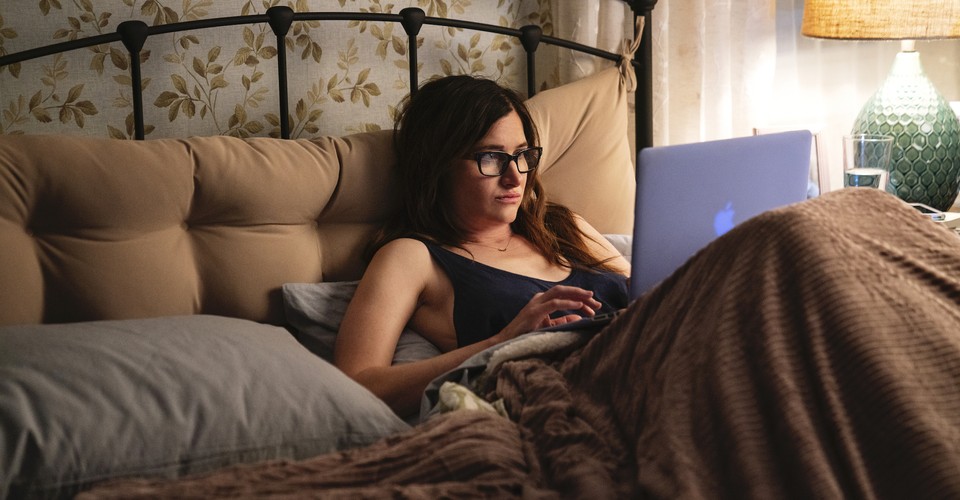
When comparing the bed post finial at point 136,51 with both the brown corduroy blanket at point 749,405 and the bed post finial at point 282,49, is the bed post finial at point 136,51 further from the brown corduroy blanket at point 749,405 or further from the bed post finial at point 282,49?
the brown corduroy blanket at point 749,405

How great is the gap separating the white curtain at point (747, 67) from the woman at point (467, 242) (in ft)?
2.12

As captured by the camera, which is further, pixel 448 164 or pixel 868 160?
pixel 868 160

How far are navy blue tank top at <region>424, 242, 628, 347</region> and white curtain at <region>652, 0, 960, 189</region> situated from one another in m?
0.82

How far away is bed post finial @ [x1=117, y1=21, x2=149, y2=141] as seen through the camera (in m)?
1.88

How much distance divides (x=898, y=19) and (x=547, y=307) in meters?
1.20

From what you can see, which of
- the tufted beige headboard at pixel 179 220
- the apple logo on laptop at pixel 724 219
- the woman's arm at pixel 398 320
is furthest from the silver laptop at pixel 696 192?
the tufted beige headboard at pixel 179 220

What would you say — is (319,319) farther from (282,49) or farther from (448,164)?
(282,49)

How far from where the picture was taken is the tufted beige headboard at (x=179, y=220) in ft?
5.08

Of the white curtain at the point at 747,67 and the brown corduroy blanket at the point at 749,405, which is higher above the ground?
the white curtain at the point at 747,67

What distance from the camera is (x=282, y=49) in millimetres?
2037

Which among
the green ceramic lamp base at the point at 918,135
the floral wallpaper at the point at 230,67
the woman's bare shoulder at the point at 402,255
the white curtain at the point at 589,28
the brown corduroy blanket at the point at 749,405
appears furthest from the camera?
the white curtain at the point at 589,28

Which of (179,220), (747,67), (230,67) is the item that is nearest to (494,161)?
(179,220)

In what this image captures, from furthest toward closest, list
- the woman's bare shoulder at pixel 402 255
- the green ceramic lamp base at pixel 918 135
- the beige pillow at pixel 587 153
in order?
the green ceramic lamp base at pixel 918 135 → the beige pillow at pixel 587 153 → the woman's bare shoulder at pixel 402 255

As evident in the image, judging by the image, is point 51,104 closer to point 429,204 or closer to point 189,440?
point 429,204
